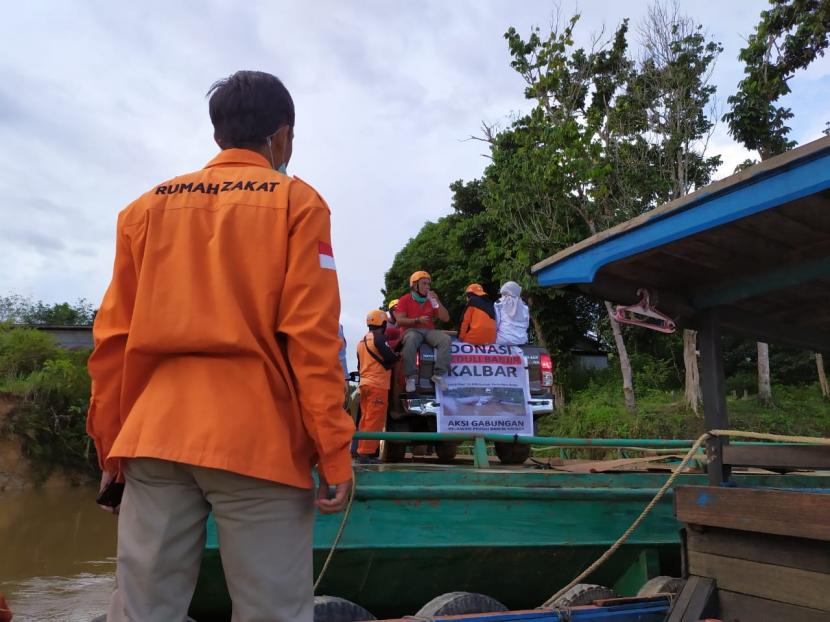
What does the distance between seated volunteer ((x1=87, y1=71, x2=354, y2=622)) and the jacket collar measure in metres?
0.04

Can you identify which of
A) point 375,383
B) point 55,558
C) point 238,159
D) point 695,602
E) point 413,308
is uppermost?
point 413,308

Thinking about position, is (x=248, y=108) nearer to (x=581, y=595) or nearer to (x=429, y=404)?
(x=581, y=595)

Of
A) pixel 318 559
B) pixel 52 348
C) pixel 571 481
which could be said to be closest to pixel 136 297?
pixel 318 559

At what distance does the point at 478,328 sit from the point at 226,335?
5257mm

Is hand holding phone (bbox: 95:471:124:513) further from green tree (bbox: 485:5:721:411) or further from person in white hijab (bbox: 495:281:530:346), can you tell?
green tree (bbox: 485:5:721:411)

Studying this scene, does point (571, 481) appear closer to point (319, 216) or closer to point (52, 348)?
point (319, 216)

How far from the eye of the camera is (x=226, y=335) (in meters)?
1.86

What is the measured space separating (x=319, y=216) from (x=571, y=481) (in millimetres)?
3366

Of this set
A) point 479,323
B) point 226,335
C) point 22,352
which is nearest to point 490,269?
point 22,352

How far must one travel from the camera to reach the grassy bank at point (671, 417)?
1667 cm

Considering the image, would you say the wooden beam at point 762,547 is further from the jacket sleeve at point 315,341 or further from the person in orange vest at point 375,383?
the person in orange vest at point 375,383

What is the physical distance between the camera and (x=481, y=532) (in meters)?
4.38

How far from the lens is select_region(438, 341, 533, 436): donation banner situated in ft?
21.3

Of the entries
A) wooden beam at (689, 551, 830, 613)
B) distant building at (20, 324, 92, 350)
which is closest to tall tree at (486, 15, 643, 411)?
wooden beam at (689, 551, 830, 613)
